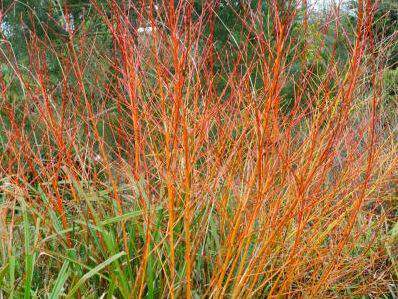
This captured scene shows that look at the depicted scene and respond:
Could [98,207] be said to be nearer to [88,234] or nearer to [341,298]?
[88,234]

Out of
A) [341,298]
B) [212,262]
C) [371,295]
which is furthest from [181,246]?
[371,295]

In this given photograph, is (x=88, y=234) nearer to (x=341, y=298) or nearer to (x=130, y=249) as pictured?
(x=130, y=249)

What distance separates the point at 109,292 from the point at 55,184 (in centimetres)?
53

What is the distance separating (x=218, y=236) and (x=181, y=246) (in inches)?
8.2

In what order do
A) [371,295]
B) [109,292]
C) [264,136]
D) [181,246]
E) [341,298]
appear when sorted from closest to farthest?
[264,136] < [109,292] < [181,246] < [341,298] < [371,295]

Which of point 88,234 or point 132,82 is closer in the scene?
point 132,82

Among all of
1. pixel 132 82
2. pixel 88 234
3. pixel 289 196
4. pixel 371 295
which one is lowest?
pixel 371 295

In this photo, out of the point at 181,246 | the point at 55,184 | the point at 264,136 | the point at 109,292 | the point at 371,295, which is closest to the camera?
the point at 264,136

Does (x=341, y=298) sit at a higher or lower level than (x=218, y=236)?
lower

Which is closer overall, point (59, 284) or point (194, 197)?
point (59, 284)

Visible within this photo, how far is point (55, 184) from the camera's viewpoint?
7.96ft

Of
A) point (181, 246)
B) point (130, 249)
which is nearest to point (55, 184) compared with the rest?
point (130, 249)

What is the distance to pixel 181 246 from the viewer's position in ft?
8.65

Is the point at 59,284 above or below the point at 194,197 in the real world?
below
